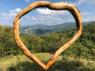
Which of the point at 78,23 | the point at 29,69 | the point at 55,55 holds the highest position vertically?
the point at 78,23

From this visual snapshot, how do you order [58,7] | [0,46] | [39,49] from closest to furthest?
1. [58,7]
2. [0,46]
3. [39,49]

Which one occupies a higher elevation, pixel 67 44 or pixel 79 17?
pixel 79 17

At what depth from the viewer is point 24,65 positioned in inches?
1118

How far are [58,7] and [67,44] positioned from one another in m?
0.35

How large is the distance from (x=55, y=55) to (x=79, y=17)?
411mm

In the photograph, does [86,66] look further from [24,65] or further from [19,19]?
[19,19]

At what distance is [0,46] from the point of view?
173 feet

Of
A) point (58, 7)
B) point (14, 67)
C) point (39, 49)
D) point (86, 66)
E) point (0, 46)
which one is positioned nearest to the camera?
point (58, 7)

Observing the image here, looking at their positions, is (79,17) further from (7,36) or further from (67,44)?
(7,36)

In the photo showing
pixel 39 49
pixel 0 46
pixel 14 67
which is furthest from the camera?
pixel 39 49

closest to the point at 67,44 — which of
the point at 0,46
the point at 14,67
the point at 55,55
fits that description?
the point at 55,55

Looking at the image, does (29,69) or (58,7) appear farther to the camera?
(29,69)

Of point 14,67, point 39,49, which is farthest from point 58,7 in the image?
point 39,49

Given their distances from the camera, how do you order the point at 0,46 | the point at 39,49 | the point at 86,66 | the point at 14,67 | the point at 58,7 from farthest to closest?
the point at 39,49 < the point at 0,46 < the point at 14,67 < the point at 86,66 < the point at 58,7
